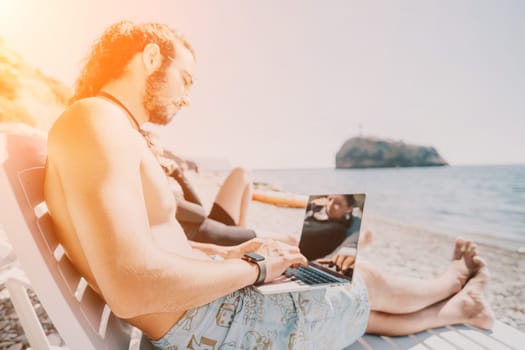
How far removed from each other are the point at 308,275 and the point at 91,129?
0.75 meters

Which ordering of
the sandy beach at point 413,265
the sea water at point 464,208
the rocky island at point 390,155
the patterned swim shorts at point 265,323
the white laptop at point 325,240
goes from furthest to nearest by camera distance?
the rocky island at point 390,155 → the sea water at point 464,208 → the sandy beach at point 413,265 → the white laptop at point 325,240 → the patterned swim shorts at point 265,323

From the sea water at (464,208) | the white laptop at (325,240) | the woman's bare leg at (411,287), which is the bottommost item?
the sea water at (464,208)

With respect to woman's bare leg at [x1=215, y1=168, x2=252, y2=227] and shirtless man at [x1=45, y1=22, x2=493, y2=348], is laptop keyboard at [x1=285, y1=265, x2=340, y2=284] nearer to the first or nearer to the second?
shirtless man at [x1=45, y1=22, x2=493, y2=348]

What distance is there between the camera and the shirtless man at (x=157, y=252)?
2.03 ft

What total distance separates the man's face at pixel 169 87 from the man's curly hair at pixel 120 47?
25mm

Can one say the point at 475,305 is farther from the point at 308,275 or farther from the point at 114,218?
the point at 114,218

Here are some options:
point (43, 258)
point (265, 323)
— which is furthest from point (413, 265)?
point (43, 258)

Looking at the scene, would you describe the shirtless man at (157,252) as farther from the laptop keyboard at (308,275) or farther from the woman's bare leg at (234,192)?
the woman's bare leg at (234,192)

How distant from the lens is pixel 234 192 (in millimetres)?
2270

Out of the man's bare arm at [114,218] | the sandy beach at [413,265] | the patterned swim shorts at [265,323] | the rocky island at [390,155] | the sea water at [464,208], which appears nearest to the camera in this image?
the man's bare arm at [114,218]

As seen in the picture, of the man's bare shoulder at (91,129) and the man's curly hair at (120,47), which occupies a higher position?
the man's curly hair at (120,47)

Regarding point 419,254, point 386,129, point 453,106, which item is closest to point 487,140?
point 453,106

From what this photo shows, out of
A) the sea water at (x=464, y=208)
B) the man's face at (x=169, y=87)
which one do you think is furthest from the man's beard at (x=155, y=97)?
the sea water at (x=464, y=208)

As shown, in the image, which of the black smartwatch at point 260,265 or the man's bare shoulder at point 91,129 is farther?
the black smartwatch at point 260,265
